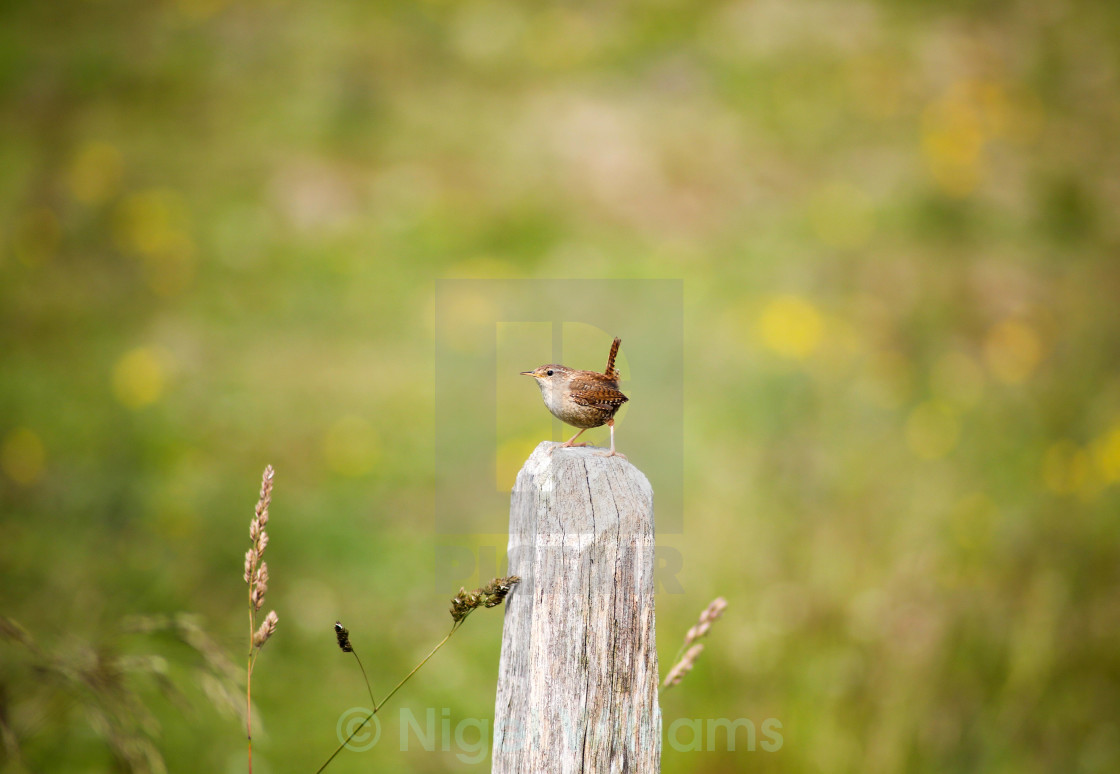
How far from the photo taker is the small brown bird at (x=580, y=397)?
2.21m

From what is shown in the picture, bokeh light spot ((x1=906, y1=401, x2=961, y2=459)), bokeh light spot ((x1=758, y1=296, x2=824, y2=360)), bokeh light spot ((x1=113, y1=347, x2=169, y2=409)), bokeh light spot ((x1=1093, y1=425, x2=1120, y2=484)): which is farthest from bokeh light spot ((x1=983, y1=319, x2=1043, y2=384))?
bokeh light spot ((x1=113, y1=347, x2=169, y2=409))

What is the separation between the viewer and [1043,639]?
4.01 m

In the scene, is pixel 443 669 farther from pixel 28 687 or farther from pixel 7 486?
pixel 7 486

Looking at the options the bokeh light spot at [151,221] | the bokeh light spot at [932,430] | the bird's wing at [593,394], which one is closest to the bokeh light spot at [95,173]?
the bokeh light spot at [151,221]

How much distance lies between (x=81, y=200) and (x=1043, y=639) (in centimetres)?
921

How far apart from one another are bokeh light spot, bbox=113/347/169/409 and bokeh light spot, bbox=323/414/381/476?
1.55 metres

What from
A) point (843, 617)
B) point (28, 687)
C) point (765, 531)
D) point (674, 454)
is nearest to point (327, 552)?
point (28, 687)

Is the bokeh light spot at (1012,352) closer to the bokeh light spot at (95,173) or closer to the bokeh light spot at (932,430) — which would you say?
the bokeh light spot at (932,430)

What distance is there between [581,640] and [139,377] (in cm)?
586

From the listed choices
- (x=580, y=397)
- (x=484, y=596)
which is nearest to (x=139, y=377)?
(x=580, y=397)

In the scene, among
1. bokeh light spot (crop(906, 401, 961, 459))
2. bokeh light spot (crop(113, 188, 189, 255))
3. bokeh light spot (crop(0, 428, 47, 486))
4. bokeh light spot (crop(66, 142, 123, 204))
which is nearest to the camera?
bokeh light spot (crop(0, 428, 47, 486))

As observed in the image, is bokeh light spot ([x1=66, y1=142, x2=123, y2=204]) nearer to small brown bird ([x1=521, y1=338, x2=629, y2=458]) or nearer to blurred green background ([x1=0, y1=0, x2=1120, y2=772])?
blurred green background ([x1=0, y1=0, x2=1120, y2=772])

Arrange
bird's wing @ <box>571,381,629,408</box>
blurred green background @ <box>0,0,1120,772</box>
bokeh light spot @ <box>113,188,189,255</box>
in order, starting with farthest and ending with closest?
bokeh light spot @ <box>113,188,189,255</box> < blurred green background @ <box>0,0,1120,772</box> < bird's wing @ <box>571,381,629,408</box>

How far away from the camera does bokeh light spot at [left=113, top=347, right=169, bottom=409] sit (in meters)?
5.94
